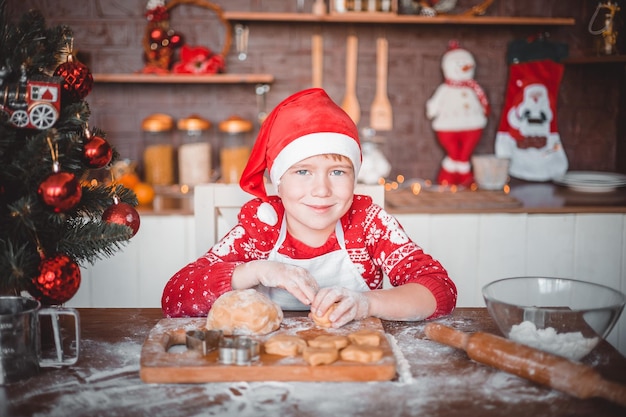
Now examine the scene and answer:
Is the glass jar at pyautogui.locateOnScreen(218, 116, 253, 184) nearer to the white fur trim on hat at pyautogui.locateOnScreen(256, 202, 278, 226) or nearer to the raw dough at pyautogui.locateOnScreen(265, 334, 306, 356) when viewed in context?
the white fur trim on hat at pyautogui.locateOnScreen(256, 202, 278, 226)

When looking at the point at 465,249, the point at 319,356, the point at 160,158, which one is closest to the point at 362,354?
the point at 319,356

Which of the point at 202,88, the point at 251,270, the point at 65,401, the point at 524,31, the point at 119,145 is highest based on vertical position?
the point at 524,31

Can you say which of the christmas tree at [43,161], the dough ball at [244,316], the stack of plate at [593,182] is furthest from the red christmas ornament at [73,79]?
the stack of plate at [593,182]

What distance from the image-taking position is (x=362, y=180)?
8.99 feet

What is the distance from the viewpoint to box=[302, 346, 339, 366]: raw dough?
917mm

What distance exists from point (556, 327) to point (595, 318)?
0.06 meters

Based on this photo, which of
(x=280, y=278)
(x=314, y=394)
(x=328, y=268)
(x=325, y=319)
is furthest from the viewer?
(x=328, y=268)

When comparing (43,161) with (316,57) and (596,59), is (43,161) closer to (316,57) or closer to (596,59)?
(316,57)

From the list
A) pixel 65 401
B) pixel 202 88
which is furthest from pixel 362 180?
pixel 65 401

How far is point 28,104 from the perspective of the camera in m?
0.96

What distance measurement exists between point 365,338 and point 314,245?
49cm

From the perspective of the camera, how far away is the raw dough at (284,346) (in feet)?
3.13

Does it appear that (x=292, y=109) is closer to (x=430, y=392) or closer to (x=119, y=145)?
(x=430, y=392)

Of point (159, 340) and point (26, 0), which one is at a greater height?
point (26, 0)
